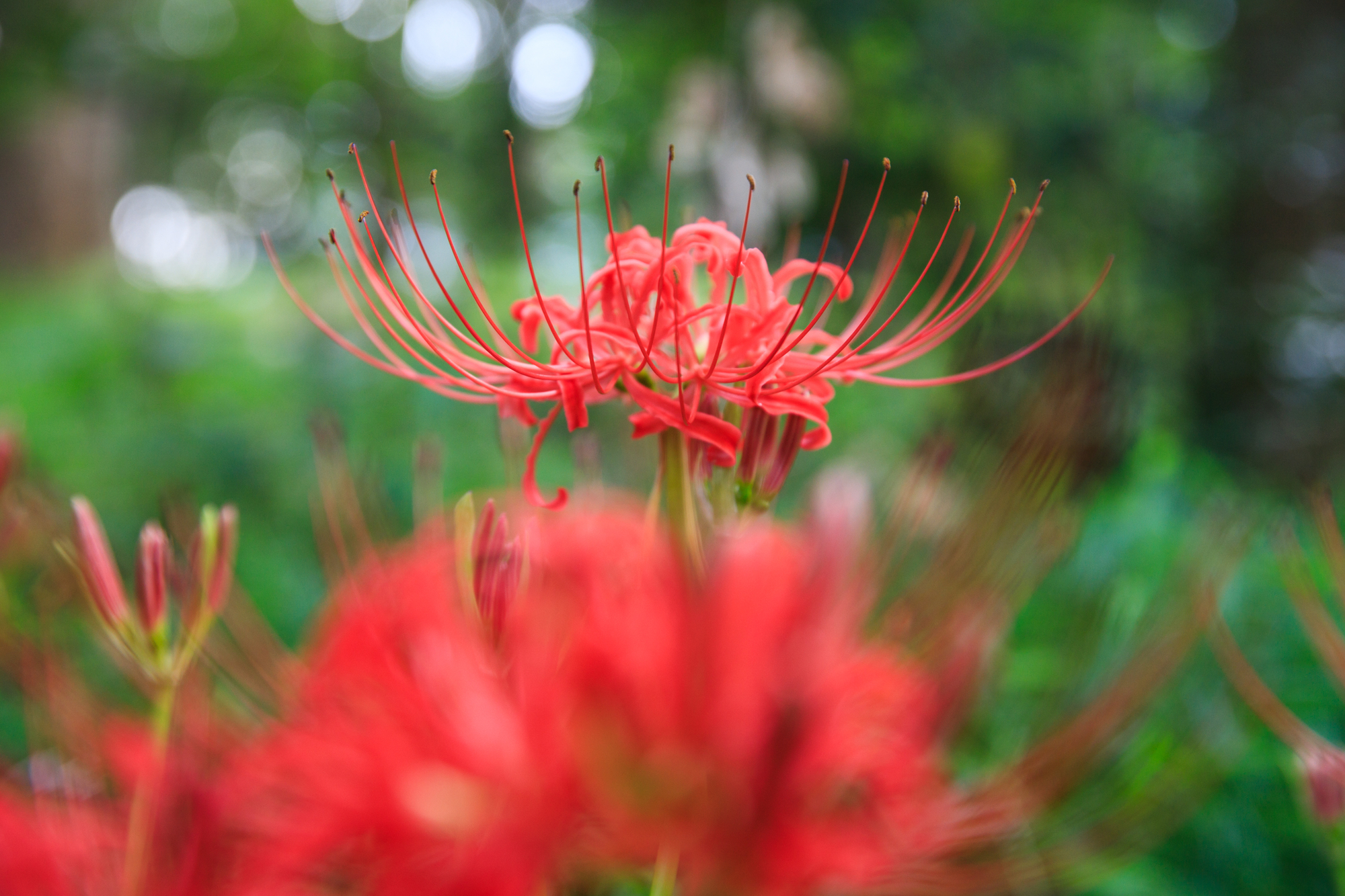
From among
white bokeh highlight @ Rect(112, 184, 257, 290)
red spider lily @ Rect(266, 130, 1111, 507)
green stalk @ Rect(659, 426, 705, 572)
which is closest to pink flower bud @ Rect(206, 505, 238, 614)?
red spider lily @ Rect(266, 130, 1111, 507)

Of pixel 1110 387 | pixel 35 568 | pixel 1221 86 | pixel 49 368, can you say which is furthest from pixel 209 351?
pixel 1221 86

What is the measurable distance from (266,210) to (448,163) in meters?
3.99

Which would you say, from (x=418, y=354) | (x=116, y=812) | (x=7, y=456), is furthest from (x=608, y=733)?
(x=7, y=456)

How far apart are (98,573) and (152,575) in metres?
0.02

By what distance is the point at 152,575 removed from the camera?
429 mm

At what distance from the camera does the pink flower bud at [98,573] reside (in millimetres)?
411

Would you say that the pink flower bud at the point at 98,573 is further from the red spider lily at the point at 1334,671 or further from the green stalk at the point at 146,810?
the red spider lily at the point at 1334,671

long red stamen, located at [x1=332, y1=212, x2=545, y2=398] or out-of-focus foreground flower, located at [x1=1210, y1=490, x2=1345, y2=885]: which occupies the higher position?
long red stamen, located at [x1=332, y1=212, x2=545, y2=398]

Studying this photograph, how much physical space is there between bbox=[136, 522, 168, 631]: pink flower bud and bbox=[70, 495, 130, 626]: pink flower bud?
0.01 metres

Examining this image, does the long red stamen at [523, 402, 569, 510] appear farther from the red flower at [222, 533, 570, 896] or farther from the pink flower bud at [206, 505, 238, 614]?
the pink flower bud at [206, 505, 238, 614]

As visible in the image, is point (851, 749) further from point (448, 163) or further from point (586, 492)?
point (448, 163)

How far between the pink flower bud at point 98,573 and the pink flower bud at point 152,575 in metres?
0.01

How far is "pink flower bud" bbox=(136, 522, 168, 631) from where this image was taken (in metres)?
0.42

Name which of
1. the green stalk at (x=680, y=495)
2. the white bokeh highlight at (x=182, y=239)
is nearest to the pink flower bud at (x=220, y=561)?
the green stalk at (x=680, y=495)
